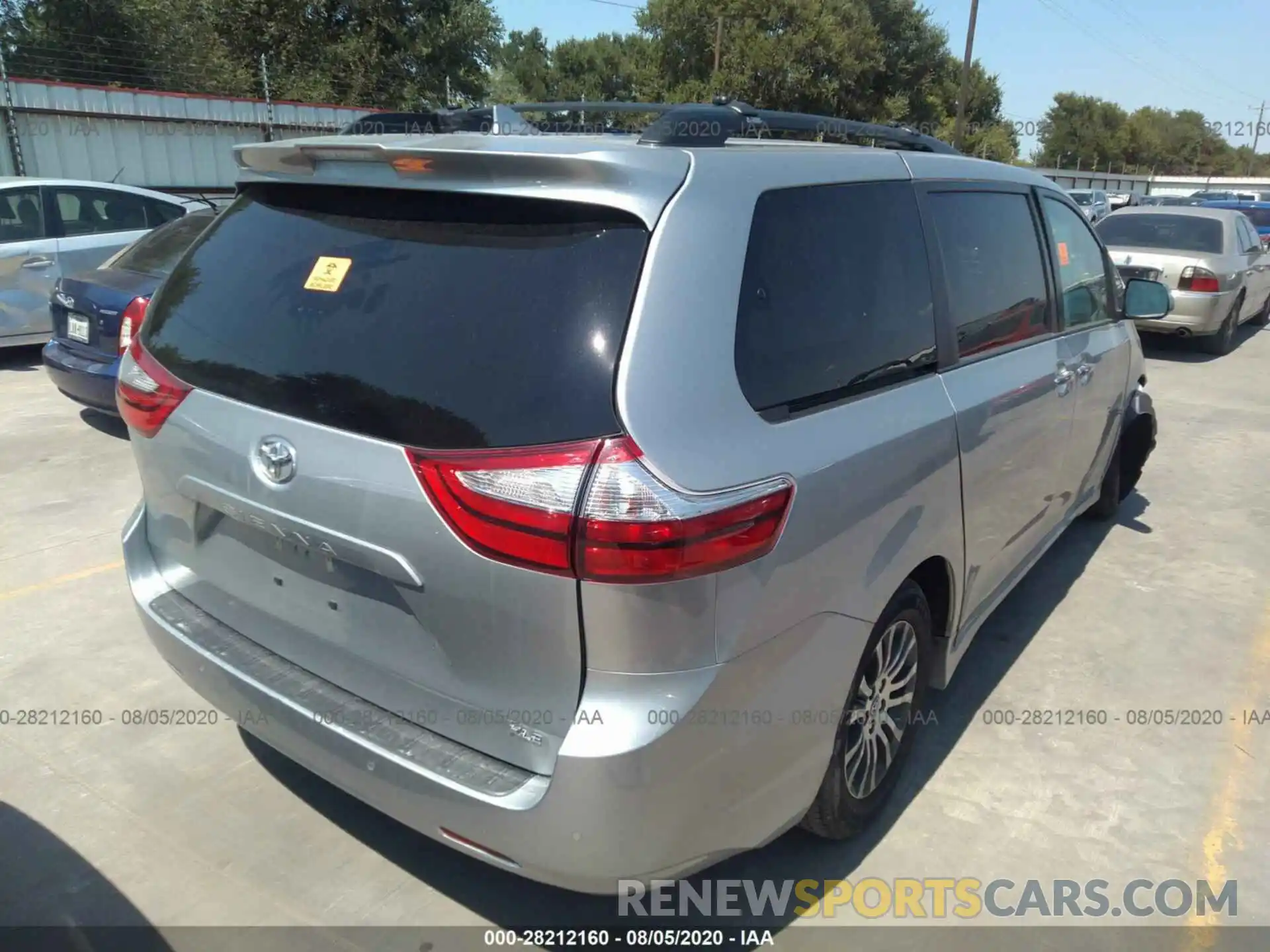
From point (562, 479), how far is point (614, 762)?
0.57 metres

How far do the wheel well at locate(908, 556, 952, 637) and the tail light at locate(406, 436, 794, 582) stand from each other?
116 centimetres

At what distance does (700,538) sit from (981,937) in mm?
1542

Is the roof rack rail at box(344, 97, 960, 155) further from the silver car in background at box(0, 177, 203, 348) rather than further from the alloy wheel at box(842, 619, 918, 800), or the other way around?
the silver car in background at box(0, 177, 203, 348)

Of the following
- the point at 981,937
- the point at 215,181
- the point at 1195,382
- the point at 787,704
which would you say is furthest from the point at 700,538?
the point at 215,181

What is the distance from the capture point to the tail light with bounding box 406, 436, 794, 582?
71.8 inches

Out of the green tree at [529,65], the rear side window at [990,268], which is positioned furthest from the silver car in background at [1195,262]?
the green tree at [529,65]

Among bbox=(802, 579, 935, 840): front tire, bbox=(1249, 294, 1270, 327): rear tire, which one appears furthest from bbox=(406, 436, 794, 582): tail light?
bbox=(1249, 294, 1270, 327): rear tire

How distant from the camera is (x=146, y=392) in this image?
2.61 m

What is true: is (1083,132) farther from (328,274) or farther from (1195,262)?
(328,274)

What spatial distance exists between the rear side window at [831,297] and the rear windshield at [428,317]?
0.38 meters

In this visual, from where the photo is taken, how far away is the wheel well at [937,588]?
9.39 feet

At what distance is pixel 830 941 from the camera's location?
251cm

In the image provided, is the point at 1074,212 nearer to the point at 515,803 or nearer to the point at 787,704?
the point at 787,704

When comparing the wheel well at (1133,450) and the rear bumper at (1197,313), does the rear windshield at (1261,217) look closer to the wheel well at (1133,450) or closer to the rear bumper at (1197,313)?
the rear bumper at (1197,313)
